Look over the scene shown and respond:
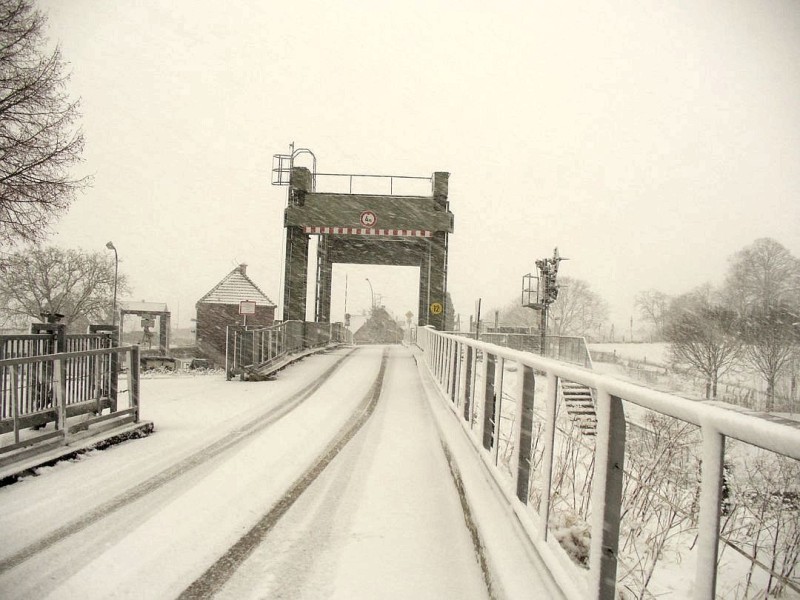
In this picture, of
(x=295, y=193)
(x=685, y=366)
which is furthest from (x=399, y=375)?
(x=685, y=366)

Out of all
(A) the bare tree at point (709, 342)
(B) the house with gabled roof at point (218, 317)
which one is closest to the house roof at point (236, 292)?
(B) the house with gabled roof at point (218, 317)

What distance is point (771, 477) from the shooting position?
152 cm

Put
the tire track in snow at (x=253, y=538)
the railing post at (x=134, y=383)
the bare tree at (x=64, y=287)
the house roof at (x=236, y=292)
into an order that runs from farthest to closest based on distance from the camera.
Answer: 1. the bare tree at (x=64, y=287)
2. the house roof at (x=236, y=292)
3. the railing post at (x=134, y=383)
4. the tire track in snow at (x=253, y=538)

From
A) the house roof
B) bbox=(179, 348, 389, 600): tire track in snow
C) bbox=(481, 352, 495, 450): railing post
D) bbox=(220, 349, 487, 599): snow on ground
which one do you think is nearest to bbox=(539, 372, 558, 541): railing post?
bbox=(220, 349, 487, 599): snow on ground

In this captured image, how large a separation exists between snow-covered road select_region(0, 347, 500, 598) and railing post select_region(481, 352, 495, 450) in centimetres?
52

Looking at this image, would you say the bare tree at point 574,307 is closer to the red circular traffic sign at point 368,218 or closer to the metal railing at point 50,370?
the red circular traffic sign at point 368,218

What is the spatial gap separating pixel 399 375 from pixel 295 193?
9787mm

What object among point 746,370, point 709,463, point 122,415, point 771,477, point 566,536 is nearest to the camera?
point 771,477

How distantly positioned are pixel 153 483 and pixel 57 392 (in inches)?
75.1

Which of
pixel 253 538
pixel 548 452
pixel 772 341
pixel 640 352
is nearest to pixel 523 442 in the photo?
pixel 548 452

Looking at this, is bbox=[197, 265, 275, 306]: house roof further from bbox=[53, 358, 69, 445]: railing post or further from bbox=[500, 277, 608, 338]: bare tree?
bbox=[500, 277, 608, 338]: bare tree

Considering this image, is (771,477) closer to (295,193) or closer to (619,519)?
(619,519)

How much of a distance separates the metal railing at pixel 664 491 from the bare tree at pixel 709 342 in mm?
32355

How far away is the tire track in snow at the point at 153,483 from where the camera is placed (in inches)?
123
